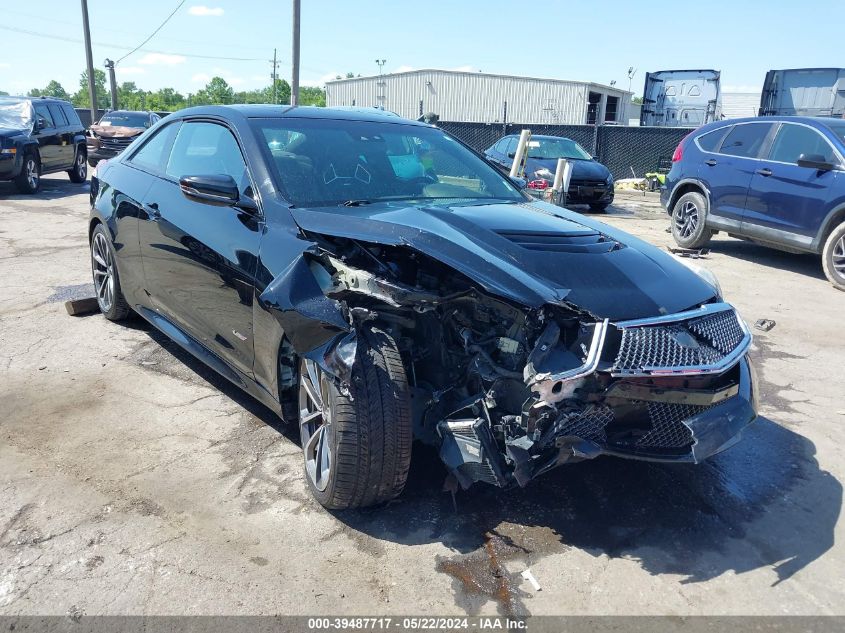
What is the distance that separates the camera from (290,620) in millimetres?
2359

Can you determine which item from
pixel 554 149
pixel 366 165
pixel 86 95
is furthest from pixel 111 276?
pixel 86 95

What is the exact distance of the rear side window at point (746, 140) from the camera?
852 centimetres

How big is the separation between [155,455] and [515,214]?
2198mm

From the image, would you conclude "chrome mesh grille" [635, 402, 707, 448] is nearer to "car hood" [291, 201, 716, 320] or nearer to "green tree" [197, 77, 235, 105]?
"car hood" [291, 201, 716, 320]

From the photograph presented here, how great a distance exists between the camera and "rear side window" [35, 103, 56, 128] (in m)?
14.1

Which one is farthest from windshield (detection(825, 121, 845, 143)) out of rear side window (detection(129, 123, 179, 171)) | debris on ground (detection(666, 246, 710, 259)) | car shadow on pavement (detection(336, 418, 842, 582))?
rear side window (detection(129, 123, 179, 171))

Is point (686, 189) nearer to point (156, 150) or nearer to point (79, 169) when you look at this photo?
point (156, 150)

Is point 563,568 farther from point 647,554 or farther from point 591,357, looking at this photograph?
point 591,357

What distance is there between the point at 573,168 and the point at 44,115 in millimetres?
11056

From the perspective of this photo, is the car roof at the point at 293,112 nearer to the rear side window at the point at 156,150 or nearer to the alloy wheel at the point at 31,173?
the rear side window at the point at 156,150

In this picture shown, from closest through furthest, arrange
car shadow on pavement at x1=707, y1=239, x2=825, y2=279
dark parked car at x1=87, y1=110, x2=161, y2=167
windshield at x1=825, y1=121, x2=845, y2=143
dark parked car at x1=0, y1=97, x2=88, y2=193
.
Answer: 1. windshield at x1=825, y1=121, x2=845, y2=143
2. car shadow on pavement at x1=707, y1=239, x2=825, y2=279
3. dark parked car at x1=0, y1=97, x2=88, y2=193
4. dark parked car at x1=87, y1=110, x2=161, y2=167

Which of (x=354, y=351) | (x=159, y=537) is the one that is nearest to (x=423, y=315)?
(x=354, y=351)

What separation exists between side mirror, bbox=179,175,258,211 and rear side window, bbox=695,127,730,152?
774cm

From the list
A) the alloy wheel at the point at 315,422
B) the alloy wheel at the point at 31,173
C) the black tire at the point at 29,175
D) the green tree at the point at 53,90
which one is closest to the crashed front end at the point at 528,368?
the alloy wheel at the point at 315,422
